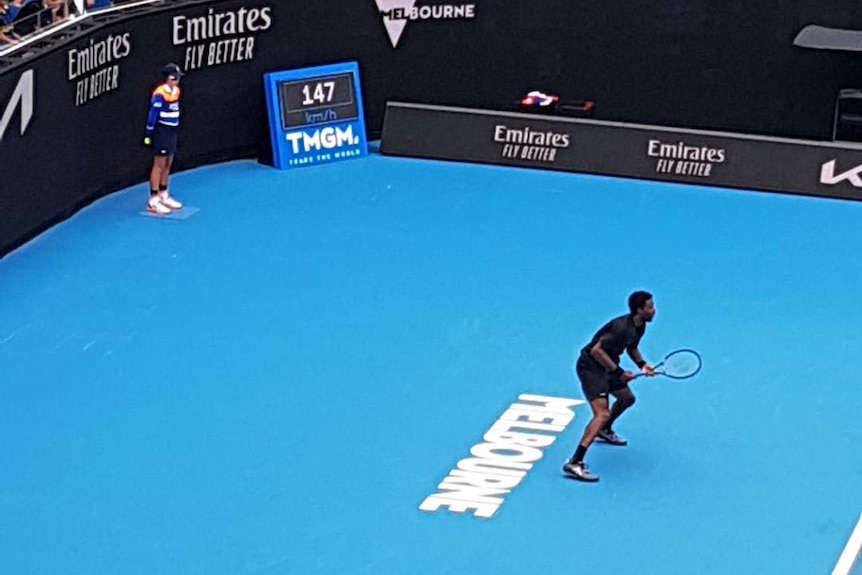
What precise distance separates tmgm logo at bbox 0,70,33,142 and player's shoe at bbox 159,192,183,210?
222cm

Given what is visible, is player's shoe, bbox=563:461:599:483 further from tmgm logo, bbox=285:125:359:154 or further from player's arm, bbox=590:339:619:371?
tmgm logo, bbox=285:125:359:154

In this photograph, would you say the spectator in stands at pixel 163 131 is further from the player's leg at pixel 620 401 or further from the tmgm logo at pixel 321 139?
the player's leg at pixel 620 401

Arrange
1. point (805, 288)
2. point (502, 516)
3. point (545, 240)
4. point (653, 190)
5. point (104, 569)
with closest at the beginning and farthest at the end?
point (104, 569)
point (502, 516)
point (805, 288)
point (545, 240)
point (653, 190)

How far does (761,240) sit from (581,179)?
3.14 m

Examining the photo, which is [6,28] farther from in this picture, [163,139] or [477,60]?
Result: [477,60]

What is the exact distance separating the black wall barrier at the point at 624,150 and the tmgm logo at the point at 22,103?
5882 millimetres

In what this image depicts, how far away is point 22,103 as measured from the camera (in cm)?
1939

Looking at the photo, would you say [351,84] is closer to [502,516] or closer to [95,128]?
[95,128]

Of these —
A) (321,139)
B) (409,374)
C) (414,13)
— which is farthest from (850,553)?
(414,13)

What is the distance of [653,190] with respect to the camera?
22500mm

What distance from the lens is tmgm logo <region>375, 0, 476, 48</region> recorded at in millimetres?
23875

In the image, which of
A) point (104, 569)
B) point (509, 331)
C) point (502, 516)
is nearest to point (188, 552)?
point (104, 569)

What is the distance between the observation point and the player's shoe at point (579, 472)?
14195 millimetres

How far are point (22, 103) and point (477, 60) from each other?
282 inches
